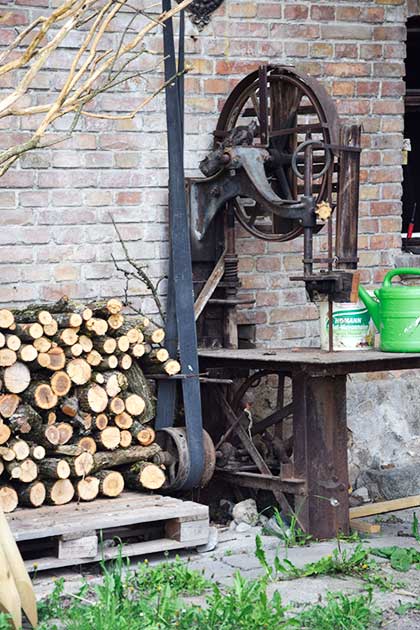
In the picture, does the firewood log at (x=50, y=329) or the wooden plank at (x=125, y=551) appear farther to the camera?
the firewood log at (x=50, y=329)

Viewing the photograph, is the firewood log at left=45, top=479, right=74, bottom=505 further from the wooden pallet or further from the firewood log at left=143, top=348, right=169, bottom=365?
the firewood log at left=143, top=348, right=169, bottom=365

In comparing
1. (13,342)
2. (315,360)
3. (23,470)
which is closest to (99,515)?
(23,470)

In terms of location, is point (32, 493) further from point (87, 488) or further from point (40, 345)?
point (40, 345)

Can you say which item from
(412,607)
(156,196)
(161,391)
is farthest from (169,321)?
(412,607)

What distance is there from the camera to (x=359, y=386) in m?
7.63

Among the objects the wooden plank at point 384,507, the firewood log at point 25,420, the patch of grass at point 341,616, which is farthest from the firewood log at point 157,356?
the patch of grass at point 341,616

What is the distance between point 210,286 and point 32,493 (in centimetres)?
170

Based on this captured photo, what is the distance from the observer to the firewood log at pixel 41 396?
19.3 ft

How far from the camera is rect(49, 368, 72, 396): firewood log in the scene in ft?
19.4

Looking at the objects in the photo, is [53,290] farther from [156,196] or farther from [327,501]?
[327,501]

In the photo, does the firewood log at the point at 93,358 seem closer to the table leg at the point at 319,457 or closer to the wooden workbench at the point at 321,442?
the wooden workbench at the point at 321,442

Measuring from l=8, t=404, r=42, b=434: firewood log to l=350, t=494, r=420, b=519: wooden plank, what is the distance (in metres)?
1.77

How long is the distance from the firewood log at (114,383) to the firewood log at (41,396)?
30cm

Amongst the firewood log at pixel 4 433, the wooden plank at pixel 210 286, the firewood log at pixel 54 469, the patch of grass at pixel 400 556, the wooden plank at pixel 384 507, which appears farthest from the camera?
the wooden plank at pixel 210 286
